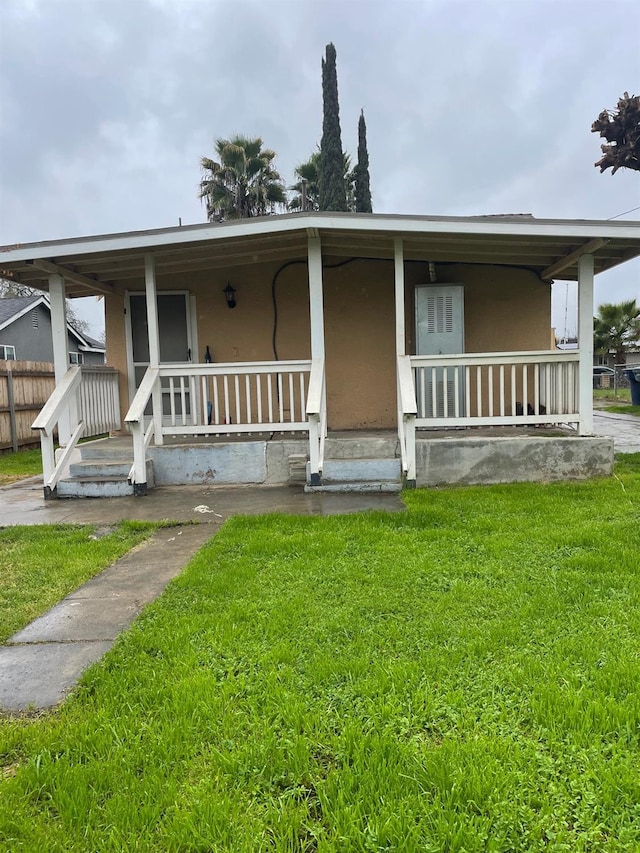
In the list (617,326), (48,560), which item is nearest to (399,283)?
(48,560)

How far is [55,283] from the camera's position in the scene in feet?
21.5

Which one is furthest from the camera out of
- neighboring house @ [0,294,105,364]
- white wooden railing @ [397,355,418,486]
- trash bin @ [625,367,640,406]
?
neighboring house @ [0,294,105,364]

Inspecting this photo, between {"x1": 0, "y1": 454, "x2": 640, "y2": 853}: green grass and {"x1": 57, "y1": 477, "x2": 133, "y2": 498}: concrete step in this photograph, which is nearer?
{"x1": 0, "y1": 454, "x2": 640, "y2": 853}: green grass

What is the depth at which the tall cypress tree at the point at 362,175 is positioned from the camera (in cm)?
2280

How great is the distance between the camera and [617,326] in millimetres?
22188

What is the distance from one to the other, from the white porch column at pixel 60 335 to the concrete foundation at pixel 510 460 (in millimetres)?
4266

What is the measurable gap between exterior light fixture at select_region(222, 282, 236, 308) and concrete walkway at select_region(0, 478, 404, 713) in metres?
2.88

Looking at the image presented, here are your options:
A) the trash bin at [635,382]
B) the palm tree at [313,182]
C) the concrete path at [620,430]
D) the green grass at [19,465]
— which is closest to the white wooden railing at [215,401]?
the green grass at [19,465]

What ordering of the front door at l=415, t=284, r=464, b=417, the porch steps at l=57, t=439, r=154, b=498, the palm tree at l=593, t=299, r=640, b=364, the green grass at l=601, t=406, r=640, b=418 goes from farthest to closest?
the palm tree at l=593, t=299, r=640, b=364, the green grass at l=601, t=406, r=640, b=418, the front door at l=415, t=284, r=464, b=417, the porch steps at l=57, t=439, r=154, b=498

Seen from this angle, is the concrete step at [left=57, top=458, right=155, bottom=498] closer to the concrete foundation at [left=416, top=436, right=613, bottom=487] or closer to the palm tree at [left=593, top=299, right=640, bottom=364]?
the concrete foundation at [left=416, top=436, right=613, bottom=487]

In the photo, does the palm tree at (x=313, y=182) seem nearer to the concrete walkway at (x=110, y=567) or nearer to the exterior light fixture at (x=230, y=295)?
the exterior light fixture at (x=230, y=295)

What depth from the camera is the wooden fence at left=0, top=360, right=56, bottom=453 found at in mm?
11359

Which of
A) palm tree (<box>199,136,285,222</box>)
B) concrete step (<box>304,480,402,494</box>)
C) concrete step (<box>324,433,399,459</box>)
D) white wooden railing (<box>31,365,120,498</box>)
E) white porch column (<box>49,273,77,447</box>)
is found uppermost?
palm tree (<box>199,136,285,222</box>)

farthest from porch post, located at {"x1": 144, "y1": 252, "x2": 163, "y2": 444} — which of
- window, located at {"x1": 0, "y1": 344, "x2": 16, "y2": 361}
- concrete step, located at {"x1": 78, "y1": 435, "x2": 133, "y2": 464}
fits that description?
window, located at {"x1": 0, "y1": 344, "x2": 16, "y2": 361}
